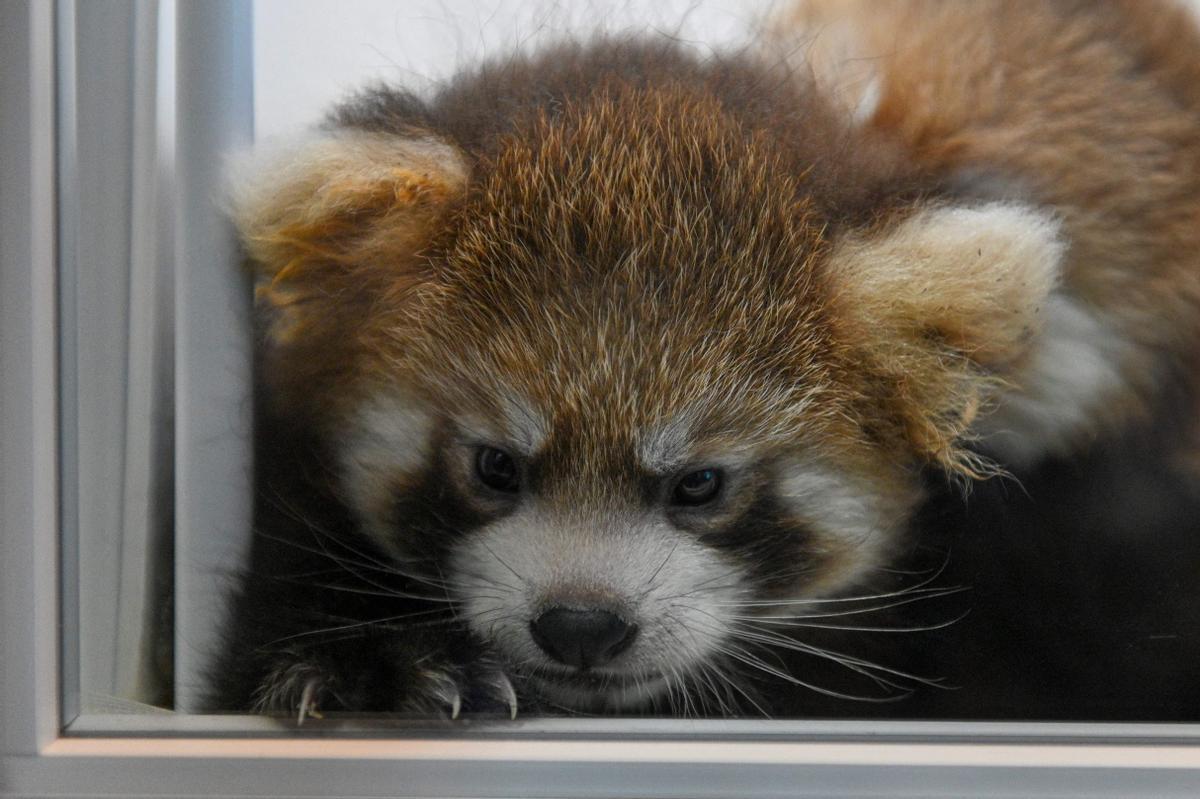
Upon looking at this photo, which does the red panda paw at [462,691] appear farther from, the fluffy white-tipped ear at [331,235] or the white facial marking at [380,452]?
the fluffy white-tipped ear at [331,235]

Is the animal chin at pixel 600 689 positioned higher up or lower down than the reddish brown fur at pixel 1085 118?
lower down

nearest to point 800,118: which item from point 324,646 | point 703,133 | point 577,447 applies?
point 703,133

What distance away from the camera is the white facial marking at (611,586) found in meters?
1.07

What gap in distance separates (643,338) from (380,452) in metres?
0.35

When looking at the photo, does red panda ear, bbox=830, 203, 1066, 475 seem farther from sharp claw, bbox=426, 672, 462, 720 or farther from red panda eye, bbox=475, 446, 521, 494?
sharp claw, bbox=426, 672, 462, 720

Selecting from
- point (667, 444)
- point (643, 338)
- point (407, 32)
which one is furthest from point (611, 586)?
point (407, 32)

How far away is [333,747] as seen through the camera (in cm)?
110

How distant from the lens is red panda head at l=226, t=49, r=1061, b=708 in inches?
41.9

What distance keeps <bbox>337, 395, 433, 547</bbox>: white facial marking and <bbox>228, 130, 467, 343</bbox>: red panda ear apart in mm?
142

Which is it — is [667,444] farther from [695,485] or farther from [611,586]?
[611,586]

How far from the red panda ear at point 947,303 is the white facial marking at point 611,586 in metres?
0.30

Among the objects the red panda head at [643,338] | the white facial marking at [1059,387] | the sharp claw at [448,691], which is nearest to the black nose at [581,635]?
the red panda head at [643,338]

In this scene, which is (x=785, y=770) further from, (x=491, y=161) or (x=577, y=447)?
(x=491, y=161)

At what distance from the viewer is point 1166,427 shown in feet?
3.86
